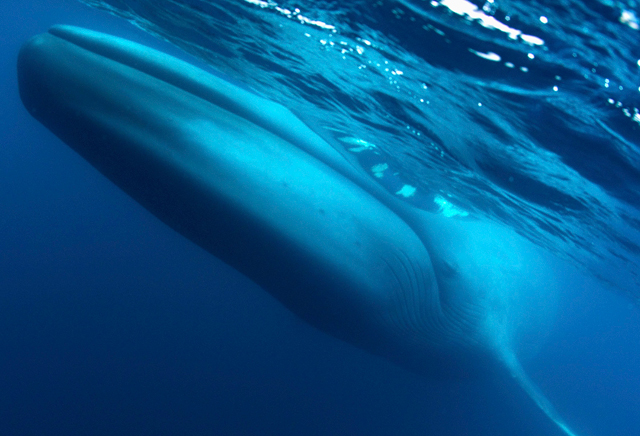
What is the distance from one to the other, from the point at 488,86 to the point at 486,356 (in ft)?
28.8

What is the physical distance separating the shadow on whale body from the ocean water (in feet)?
7.28

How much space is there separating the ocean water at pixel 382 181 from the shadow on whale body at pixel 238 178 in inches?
87.3

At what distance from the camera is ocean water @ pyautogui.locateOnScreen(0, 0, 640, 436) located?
5230mm

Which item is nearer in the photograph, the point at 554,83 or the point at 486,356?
the point at 554,83

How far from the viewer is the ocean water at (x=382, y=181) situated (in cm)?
523

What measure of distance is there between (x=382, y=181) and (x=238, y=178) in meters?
8.20

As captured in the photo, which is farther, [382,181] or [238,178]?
[382,181]

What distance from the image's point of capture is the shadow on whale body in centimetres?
570

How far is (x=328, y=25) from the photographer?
263 inches

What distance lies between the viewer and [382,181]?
13398 millimetres

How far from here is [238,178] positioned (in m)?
5.92

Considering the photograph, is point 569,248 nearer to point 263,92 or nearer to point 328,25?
point 263,92

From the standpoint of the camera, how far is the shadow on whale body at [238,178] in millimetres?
5703

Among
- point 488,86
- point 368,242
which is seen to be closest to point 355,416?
point 368,242
